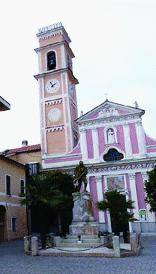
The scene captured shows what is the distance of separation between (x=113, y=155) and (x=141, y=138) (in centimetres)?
317

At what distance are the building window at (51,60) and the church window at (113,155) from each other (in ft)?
41.0

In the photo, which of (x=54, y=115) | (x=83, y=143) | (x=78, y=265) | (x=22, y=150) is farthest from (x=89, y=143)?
(x=78, y=265)

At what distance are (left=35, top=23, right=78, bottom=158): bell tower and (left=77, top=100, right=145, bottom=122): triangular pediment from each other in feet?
8.98

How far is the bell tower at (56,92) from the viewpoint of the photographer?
3558cm

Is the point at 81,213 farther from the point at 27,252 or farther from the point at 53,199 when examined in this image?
the point at 27,252

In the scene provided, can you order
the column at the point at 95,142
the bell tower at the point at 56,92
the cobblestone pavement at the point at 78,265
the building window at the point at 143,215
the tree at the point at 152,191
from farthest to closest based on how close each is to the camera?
the bell tower at the point at 56,92 < the column at the point at 95,142 < the building window at the point at 143,215 < the tree at the point at 152,191 < the cobblestone pavement at the point at 78,265

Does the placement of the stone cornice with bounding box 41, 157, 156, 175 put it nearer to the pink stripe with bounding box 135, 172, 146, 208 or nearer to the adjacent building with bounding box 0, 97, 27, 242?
the pink stripe with bounding box 135, 172, 146, 208

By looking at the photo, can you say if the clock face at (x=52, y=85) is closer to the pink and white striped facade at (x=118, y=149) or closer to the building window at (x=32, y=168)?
the pink and white striped facade at (x=118, y=149)

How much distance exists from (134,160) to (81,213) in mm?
12825

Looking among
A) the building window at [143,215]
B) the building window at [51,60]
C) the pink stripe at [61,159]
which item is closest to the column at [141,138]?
the building window at [143,215]

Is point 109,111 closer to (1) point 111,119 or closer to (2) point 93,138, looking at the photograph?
(1) point 111,119

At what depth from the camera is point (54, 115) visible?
3647cm

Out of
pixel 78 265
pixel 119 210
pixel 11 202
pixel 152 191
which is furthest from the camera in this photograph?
pixel 11 202

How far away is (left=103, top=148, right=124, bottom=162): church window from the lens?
32478 mm
